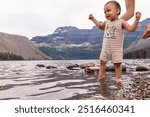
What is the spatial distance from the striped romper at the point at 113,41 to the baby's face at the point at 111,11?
0.44 ft

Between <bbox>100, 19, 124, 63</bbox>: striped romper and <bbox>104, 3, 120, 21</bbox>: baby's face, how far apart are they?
0.44ft

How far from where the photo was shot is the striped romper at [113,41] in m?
8.12

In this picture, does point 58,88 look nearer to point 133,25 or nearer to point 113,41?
point 113,41

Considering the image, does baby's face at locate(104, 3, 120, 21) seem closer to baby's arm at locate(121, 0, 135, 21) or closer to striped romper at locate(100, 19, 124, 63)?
striped romper at locate(100, 19, 124, 63)

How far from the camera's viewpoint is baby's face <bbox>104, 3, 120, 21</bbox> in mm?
7833

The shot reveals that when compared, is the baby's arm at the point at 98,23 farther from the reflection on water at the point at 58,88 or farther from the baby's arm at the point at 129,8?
the reflection on water at the point at 58,88

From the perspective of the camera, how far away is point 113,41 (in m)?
8.25

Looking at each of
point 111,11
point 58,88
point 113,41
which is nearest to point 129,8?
point 111,11

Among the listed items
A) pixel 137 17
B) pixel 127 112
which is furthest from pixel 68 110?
pixel 137 17

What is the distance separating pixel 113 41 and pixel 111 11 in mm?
777

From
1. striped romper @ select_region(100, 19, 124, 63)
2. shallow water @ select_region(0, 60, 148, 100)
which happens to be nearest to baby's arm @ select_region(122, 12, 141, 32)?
striped romper @ select_region(100, 19, 124, 63)

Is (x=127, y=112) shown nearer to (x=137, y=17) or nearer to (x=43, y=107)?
(x=43, y=107)

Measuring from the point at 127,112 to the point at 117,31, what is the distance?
381cm

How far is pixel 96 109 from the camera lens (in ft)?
15.3
